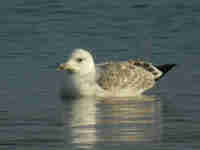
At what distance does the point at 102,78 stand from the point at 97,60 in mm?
2950

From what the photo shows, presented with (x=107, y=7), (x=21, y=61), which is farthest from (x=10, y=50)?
(x=107, y=7)

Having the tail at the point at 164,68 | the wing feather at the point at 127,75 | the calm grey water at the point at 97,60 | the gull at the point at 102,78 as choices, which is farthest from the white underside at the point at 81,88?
the tail at the point at 164,68

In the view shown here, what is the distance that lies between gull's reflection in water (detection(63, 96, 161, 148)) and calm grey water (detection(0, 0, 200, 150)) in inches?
0.6

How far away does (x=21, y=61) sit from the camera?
21719mm

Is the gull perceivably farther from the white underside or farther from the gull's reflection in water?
the gull's reflection in water

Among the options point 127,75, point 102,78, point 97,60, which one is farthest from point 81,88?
point 97,60

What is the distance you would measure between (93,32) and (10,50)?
128 inches

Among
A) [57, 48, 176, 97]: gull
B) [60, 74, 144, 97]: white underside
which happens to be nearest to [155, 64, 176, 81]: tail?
[57, 48, 176, 97]: gull

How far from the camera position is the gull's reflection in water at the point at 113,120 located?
13836mm

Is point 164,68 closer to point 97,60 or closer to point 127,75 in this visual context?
point 127,75

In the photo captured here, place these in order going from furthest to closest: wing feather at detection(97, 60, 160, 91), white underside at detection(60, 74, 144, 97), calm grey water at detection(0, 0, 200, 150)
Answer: wing feather at detection(97, 60, 160, 91) → white underside at detection(60, 74, 144, 97) → calm grey water at detection(0, 0, 200, 150)

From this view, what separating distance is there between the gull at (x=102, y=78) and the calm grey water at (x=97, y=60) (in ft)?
0.94

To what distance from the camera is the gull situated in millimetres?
18922

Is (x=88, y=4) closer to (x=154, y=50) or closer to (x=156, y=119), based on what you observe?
(x=154, y=50)
